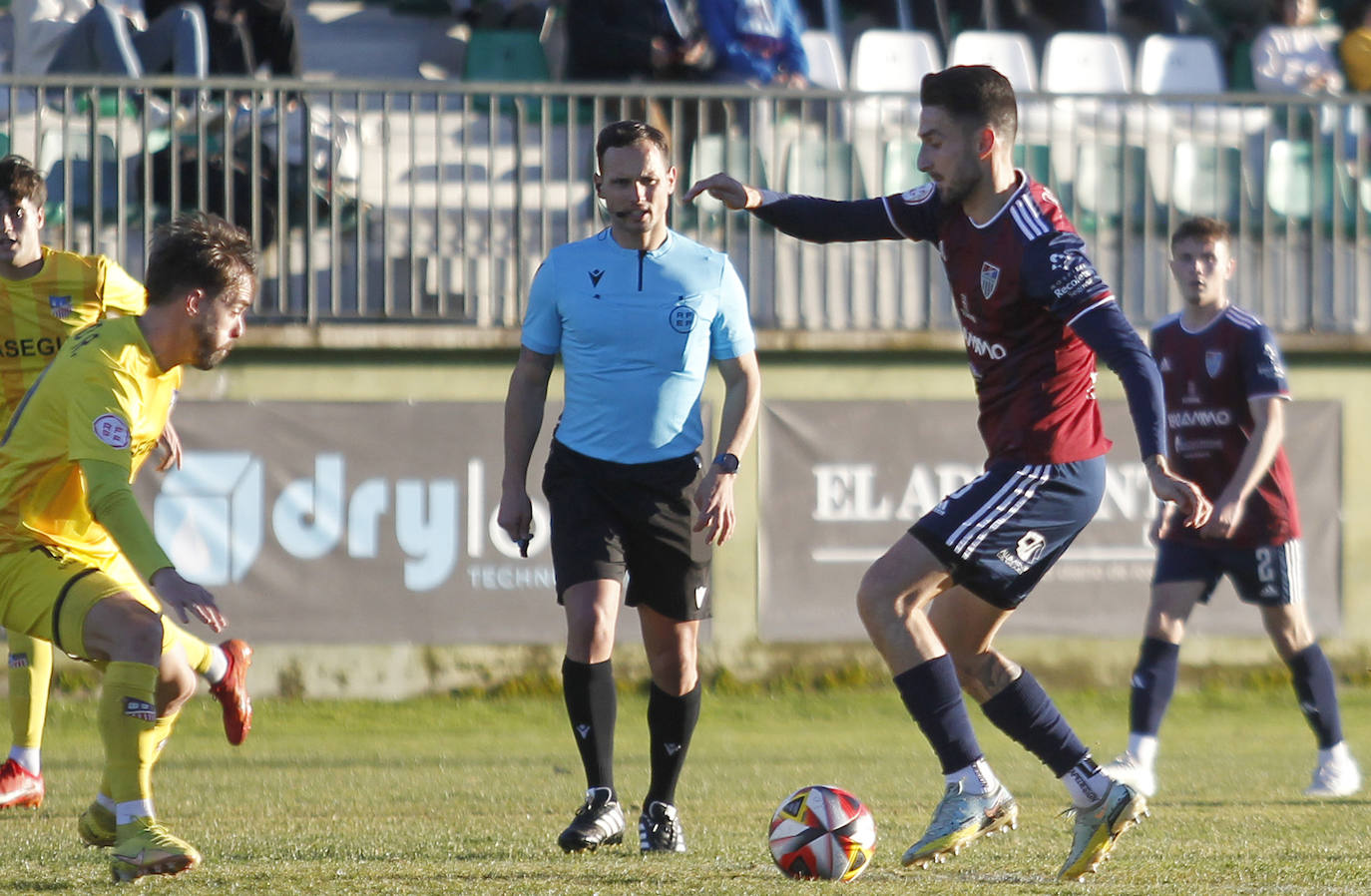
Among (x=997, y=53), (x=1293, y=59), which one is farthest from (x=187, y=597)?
(x=1293, y=59)

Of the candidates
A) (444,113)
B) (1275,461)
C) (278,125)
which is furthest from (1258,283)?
(278,125)

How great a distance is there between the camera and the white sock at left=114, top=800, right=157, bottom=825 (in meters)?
4.91

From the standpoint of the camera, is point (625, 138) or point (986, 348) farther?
point (625, 138)

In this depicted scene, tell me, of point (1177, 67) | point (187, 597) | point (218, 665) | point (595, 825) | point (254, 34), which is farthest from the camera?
point (1177, 67)

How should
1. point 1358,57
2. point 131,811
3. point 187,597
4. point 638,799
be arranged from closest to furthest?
point 187,597
point 131,811
point 638,799
point 1358,57

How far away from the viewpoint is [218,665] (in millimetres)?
6059

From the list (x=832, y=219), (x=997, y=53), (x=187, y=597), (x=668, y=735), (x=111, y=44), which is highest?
(x=997, y=53)

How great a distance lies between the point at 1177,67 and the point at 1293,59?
3.21 ft

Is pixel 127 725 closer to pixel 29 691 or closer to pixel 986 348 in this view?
pixel 29 691

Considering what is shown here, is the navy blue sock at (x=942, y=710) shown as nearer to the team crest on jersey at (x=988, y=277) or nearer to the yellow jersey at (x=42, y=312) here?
the team crest on jersey at (x=988, y=277)

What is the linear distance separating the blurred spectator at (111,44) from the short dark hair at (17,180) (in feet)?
17.2

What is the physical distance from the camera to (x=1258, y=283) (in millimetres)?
12422

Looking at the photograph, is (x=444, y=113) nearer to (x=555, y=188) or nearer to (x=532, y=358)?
(x=555, y=188)

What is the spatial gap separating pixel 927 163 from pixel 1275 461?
3.60 m
